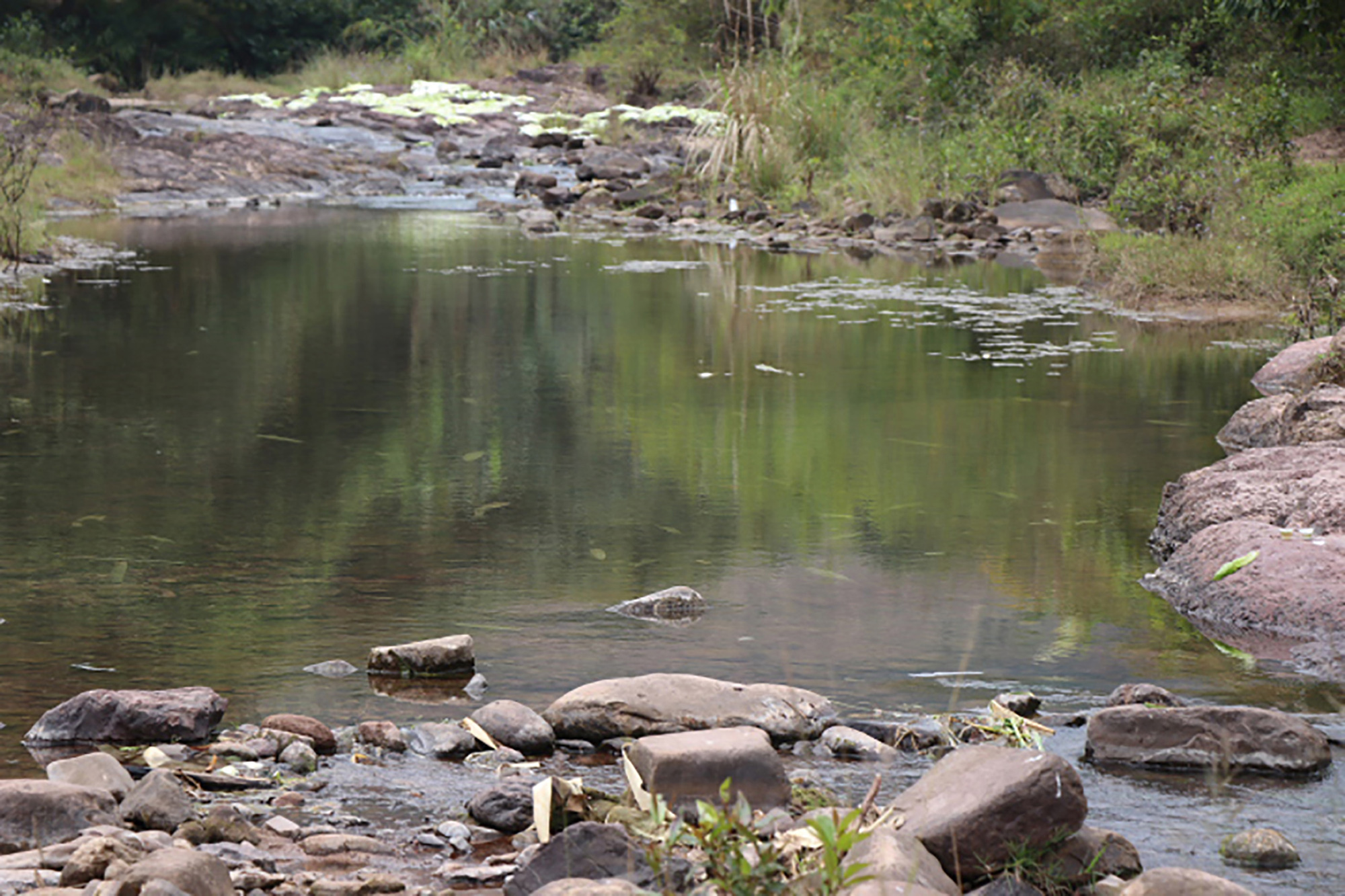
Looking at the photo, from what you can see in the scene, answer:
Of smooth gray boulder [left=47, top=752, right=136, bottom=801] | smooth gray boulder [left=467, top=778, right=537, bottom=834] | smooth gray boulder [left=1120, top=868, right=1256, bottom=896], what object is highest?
smooth gray boulder [left=1120, top=868, right=1256, bottom=896]

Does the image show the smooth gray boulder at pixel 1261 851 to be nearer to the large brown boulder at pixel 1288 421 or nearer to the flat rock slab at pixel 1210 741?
the flat rock slab at pixel 1210 741

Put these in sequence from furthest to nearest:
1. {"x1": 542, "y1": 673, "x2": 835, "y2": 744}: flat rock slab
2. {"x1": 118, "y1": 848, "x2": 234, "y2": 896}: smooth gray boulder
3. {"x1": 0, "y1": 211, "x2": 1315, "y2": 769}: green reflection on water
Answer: {"x1": 0, "y1": 211, "x2": 1315, "y2": 769}: green reflection on water, {"x1": 542, "y1": 673, "x2": 835, "y2": 744}: flat rock slab, {"x1": 118, "y1": 848, "x2": 234, "y2": 896}: smooth gray boulder

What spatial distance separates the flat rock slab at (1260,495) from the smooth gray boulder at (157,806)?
3.70m

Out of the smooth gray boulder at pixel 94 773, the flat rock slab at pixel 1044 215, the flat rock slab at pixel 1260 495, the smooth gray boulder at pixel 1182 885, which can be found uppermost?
the flat rock slab at pixel 1044 215

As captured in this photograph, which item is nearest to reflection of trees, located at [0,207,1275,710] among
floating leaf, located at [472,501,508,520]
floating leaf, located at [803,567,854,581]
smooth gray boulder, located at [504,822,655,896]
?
floating leaf, located at [472,501,508,520]

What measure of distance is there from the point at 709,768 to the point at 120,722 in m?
1.49

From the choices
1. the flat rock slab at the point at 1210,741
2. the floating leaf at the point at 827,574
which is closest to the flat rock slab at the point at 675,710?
the flat rock slab at the point at 1210,741

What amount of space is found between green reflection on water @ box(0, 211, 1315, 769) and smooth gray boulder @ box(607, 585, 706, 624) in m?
0.09

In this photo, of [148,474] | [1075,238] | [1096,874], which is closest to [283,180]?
[1075,238]

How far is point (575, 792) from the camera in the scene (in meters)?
3.27

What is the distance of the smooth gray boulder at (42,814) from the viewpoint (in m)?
3.09

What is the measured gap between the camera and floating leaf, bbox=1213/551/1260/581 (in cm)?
509

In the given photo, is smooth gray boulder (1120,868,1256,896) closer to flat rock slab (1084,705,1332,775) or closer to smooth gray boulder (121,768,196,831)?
flat rock slab (1084,705,1332,775)

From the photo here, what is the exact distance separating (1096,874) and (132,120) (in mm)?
27379
